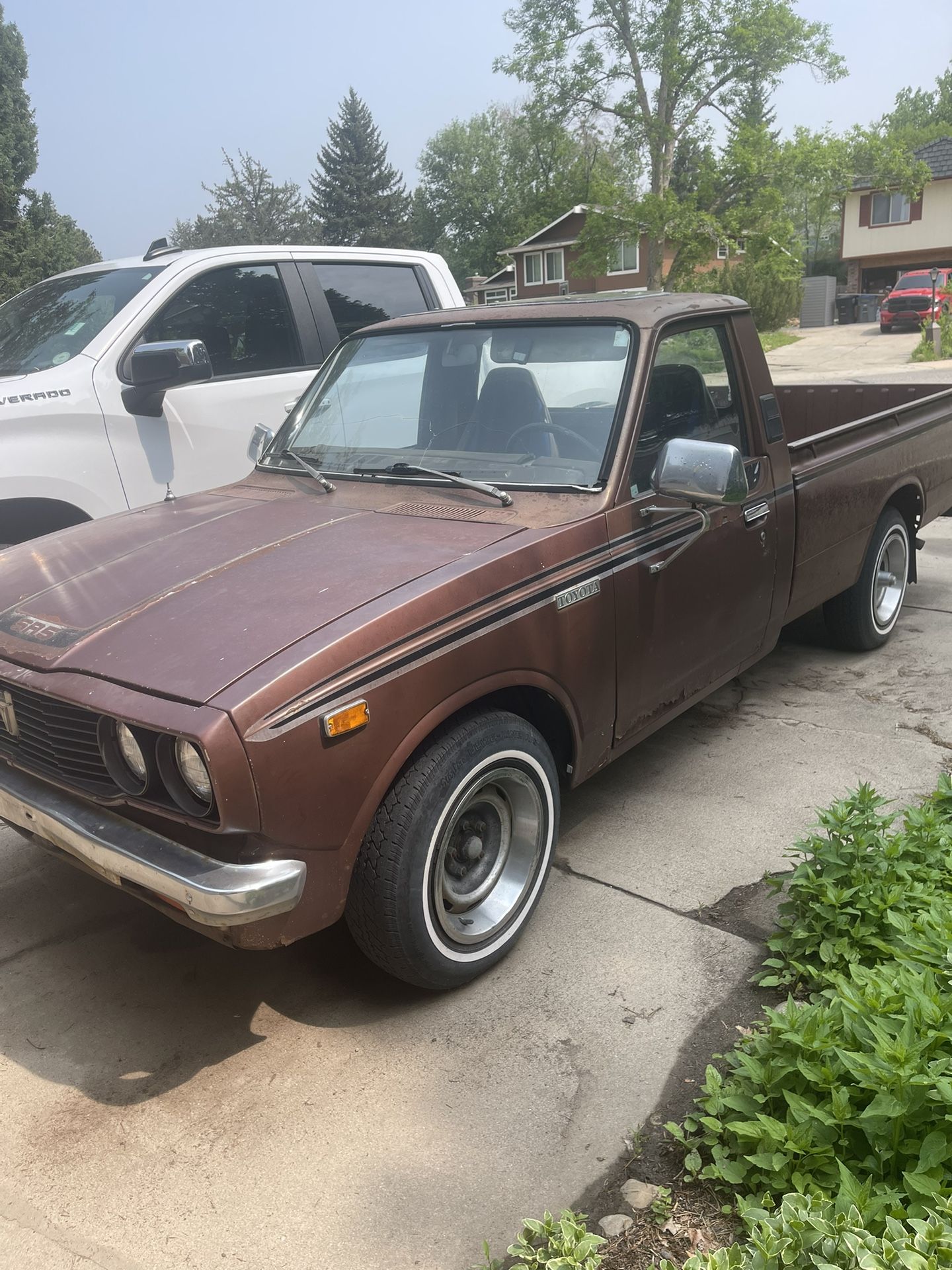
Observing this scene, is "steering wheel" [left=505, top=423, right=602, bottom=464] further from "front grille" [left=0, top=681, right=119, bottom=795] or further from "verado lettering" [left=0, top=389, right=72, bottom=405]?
"verado lettering" [left=0, top=389, right=72, bottom=405]

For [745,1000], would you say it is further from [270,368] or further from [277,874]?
[270,368]

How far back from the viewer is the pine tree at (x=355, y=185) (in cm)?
6612

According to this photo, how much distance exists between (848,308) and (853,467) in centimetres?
4172

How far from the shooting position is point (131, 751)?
2572 millimetres

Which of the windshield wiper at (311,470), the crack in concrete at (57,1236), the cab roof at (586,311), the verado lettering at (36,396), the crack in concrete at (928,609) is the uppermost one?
the cab roof at (586,311)

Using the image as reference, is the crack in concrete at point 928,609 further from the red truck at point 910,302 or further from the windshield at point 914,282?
the windshield at point 914,282

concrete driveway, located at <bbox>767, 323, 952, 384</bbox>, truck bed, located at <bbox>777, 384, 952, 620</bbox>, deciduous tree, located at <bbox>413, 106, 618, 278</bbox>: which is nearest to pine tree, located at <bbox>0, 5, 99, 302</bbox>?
concrete driveway, located at <bbox>767, 323, 952, 384</bbox>

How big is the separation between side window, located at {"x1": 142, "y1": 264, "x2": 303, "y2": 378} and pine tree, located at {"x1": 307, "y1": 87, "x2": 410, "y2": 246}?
63.8 meters

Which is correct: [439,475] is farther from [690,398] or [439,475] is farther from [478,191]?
[478,191]

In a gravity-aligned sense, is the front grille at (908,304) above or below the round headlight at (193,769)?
below

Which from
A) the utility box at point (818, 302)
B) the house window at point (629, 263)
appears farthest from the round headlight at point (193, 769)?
→ the utility box at point (818, 302)

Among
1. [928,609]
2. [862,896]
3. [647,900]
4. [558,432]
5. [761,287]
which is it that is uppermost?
[558,432]

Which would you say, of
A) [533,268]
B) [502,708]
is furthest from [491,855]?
[533,268]

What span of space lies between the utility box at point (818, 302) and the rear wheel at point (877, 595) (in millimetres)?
40458
